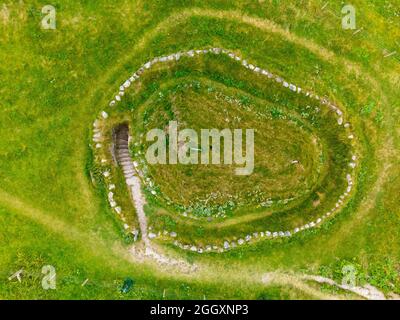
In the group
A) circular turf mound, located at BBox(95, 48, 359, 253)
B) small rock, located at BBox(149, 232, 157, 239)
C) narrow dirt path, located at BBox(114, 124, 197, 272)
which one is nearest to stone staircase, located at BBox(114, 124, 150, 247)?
narrow dirt path, located at BBox(114, 124, 197, 272)

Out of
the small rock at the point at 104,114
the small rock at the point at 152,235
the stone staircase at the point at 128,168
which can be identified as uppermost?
the small rock at the point at 104,114

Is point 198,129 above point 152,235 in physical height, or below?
above

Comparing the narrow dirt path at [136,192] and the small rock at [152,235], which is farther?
the narrow dirt path at [136,192]

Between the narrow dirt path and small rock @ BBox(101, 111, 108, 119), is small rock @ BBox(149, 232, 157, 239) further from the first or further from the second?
small rock @ BBox(101, 111, 108, 119)

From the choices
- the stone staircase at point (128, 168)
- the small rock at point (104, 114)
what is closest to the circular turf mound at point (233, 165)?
the small rock at point (104, 114)

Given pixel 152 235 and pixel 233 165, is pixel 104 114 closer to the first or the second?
pixel 152 235

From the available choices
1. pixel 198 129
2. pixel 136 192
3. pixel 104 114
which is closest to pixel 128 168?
pixel 136 192

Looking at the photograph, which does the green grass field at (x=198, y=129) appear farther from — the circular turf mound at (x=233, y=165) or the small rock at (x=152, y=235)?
the small rock at (x=152, y=235)

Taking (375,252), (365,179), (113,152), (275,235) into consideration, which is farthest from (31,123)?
(375,252)

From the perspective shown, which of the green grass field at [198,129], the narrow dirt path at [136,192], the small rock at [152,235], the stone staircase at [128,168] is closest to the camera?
the green grass field at [198,129]
